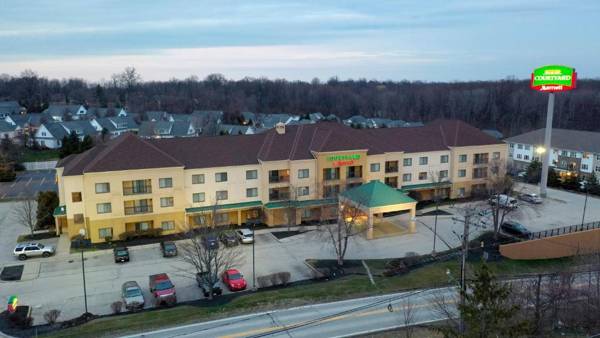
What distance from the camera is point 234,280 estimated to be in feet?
104

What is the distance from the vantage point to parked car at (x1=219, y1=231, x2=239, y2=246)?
3978 centimetres

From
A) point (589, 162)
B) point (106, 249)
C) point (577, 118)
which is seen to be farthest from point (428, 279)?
point (577, 118)

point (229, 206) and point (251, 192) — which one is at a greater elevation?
point (251, 192)

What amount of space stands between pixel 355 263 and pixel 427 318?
11.2 m

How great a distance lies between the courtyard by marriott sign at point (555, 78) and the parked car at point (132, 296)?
171ft

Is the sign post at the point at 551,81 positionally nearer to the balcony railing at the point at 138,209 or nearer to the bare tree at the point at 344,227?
the bare tree at the point at 344,227

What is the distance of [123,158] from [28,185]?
3216 centimetres

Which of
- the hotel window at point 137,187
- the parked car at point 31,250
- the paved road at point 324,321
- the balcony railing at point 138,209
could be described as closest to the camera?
the paved road at point 324,321

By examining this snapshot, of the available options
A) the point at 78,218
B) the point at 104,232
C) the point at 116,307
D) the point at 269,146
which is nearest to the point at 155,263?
the point at 104,232

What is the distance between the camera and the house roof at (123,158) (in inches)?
1622

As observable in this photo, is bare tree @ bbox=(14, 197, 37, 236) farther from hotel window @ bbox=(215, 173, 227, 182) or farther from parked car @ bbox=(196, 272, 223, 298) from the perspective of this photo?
parked car @ bbox=(196, 272, 223, 298)

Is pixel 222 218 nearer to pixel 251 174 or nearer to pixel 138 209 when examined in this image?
pixel 251 174

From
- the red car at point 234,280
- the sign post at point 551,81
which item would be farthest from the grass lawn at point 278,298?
the sign post at point 551,81

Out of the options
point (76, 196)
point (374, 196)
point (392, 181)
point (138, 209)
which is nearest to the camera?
point (76, 196)
